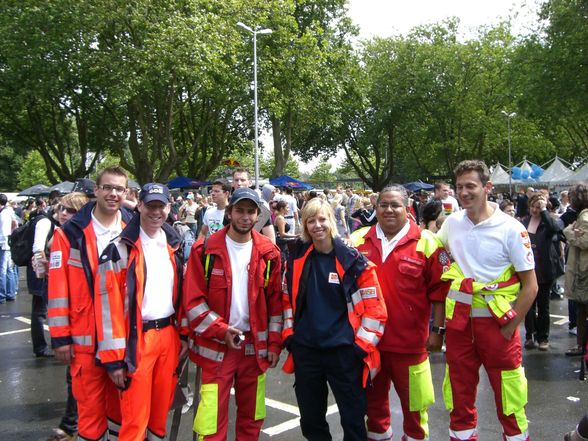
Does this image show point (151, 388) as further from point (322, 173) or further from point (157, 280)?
point (322, 173)

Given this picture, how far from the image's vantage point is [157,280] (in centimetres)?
331

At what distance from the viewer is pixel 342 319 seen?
10.6ft

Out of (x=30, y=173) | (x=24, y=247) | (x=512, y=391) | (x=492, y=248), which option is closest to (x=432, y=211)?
(x=492, y=248)

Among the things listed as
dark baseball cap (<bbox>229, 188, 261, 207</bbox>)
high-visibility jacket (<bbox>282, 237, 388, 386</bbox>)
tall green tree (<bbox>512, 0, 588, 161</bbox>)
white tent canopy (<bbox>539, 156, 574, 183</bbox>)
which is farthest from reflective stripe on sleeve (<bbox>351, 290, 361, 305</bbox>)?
white tent canopy (<bbox>539, 156, 574, 183</bbox>)

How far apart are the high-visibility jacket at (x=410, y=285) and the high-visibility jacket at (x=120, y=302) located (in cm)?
150

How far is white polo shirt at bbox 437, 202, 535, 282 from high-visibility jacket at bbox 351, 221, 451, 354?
14cm

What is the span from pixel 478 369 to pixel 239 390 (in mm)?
1549

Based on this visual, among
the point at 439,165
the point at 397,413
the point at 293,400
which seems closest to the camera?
the point at 397,413

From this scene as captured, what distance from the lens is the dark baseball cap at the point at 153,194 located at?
3.30 metres

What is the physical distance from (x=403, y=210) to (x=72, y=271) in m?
2.15

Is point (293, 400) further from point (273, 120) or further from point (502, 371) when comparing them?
point (273, 120)

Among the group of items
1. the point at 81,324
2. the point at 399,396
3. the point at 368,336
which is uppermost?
the point at 81,324

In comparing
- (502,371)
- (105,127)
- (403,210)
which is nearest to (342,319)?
(403,210)

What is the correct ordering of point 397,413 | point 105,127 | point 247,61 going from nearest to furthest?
point 397,413 < point 247,61 < point 105,127
